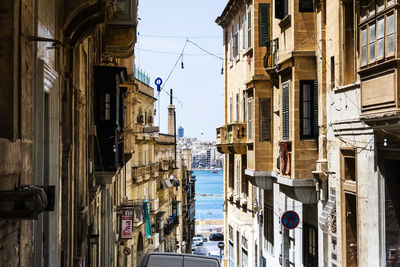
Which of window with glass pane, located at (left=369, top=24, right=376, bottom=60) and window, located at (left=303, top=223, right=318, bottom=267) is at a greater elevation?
window with glass pane, located at (left=369, top=24, right=376, bottom=60)

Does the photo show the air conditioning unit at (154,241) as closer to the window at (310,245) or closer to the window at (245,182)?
the window at (245,182)

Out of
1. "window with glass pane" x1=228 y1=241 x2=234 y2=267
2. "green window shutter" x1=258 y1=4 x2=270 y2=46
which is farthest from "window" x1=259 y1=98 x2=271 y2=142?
"window with glass pane" x1=228 y1=241 x2=234 y2=267

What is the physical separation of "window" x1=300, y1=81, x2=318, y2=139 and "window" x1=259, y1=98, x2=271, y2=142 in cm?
481

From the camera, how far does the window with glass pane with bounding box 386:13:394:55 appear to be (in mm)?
10508

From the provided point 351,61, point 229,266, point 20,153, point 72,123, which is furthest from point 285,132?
point 229,266

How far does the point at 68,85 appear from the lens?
1145 cm

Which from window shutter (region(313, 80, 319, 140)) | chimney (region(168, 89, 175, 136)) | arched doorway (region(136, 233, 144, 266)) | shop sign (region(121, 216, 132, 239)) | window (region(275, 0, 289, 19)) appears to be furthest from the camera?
chimney (region(168, 89, 175, 136))

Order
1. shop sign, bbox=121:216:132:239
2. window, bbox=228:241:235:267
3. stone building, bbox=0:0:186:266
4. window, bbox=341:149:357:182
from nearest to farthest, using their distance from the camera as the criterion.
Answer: stone building, bbox=0:0:186:266 → window, bbox=341:149:357:182 → shop sign, bbox=121:216:132:239 → window, bbox=228:241:235:267

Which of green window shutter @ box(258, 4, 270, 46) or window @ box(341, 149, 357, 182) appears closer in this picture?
window @ box(341, 149, 357, 182)

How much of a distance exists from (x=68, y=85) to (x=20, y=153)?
5.14 metres

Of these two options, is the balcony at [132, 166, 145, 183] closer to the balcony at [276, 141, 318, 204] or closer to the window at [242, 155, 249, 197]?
the window at [242, 155, 249, 197]

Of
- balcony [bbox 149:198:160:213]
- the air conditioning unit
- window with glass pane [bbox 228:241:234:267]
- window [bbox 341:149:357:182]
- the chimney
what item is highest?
the chimney

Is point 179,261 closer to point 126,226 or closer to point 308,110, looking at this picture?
point 308,110

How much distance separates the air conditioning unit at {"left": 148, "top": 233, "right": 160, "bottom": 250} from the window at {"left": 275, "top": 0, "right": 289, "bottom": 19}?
25232 millimetres
